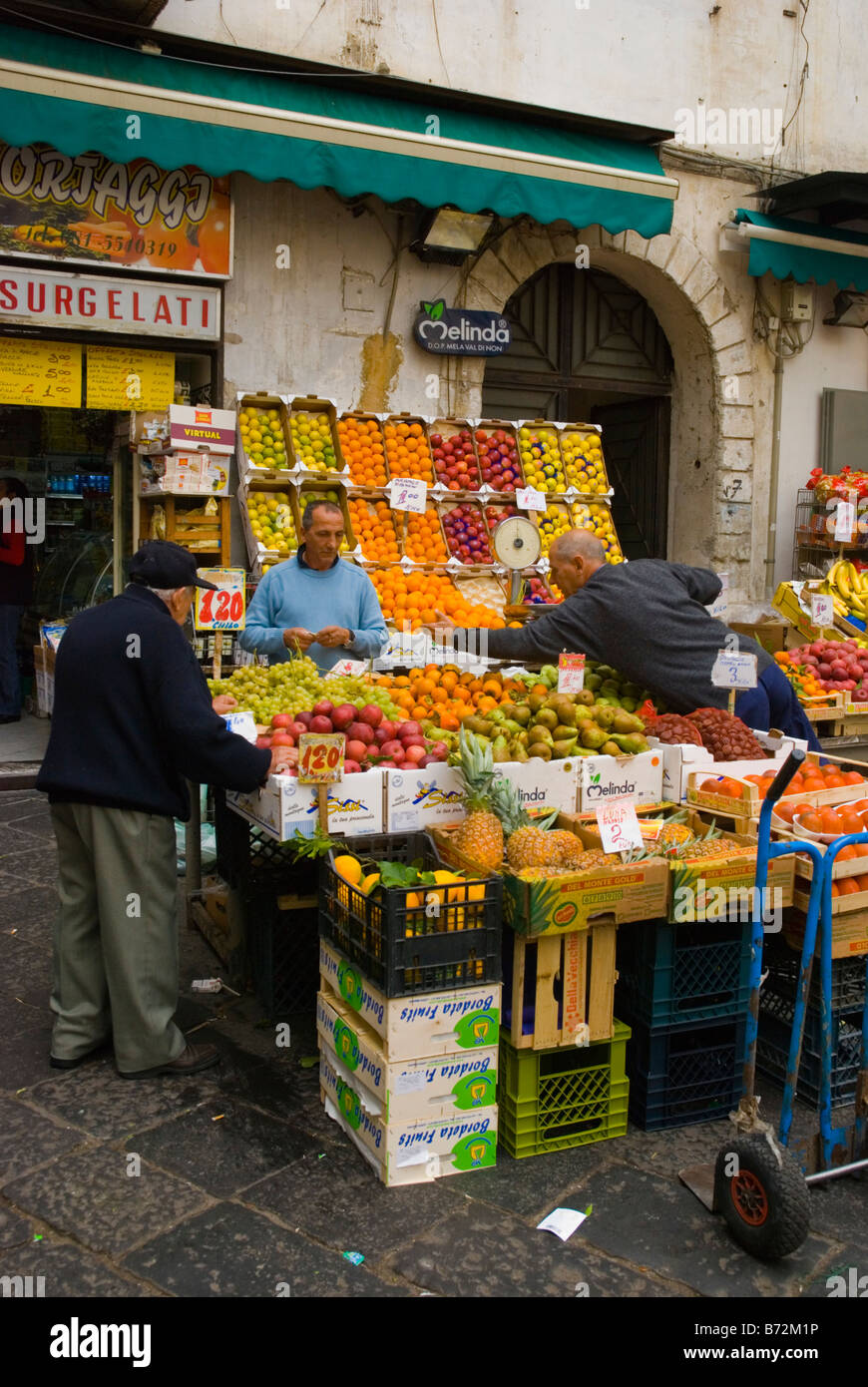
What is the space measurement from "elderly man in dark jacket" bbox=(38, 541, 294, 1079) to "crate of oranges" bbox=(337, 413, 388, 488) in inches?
168

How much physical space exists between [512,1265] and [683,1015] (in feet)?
3.37

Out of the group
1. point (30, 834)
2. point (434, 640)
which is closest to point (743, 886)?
point (434, 640)

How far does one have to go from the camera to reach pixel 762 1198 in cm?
289

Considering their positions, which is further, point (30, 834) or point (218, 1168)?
point (30, 834)

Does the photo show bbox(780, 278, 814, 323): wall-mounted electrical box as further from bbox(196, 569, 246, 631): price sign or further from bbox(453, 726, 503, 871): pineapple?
bbox(453, 726, 503, 871): pineapple

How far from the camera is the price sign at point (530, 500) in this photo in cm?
834

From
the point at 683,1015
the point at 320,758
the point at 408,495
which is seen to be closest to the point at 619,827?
the point at 683,1015

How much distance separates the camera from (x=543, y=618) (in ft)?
16.6

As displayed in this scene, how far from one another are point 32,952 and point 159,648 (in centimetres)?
202

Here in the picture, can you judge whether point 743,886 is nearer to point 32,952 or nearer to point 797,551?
point 32,952

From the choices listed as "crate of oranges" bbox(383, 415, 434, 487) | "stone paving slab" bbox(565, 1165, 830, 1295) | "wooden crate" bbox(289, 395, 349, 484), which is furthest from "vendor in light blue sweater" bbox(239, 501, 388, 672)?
"stone paving slab" bbox(565, 1165, 830, 1295)

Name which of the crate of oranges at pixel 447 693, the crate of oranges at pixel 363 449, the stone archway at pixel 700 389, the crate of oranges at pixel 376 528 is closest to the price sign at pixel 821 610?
the stone archway at pixel 700 389

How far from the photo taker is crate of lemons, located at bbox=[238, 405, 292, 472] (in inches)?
301

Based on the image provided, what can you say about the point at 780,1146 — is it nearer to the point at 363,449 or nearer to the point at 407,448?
the point at 363,449
